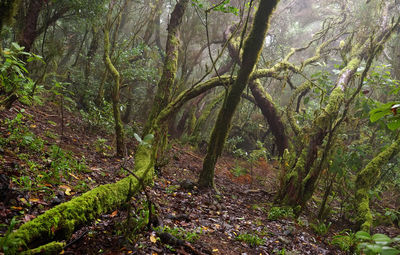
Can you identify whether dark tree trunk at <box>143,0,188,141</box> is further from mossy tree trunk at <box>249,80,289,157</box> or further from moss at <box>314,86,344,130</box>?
moss at <box>314,86,344,130</box>

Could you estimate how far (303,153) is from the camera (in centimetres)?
596

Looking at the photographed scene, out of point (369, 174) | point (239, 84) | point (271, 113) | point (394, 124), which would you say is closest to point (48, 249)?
point (394, 124)

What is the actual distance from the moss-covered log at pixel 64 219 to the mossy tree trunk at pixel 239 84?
2596 millimetres

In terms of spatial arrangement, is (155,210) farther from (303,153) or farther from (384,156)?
(384,156)

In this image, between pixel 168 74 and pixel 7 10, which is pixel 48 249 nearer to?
pixel 7 10

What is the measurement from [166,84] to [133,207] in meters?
3.63

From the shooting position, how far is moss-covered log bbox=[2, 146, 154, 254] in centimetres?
187

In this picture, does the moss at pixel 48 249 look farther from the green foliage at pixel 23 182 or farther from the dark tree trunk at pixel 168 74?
the dark tree trunk at pixel 168 74

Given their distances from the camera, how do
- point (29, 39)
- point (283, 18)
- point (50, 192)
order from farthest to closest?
point (283, 18), point (29, 39), point (50, 192)

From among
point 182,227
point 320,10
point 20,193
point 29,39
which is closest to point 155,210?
point 182,227

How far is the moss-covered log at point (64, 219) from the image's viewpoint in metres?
1.87

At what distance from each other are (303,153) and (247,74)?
2307mm

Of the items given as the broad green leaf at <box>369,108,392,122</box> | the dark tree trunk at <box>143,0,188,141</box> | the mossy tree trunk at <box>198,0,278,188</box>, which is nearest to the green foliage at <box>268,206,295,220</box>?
the mossy tree trunk at <box>198,0,278,188</box>

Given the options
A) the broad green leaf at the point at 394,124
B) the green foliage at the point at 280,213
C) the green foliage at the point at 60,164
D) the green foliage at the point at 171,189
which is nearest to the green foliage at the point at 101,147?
the green foliage at the point at 60,164
